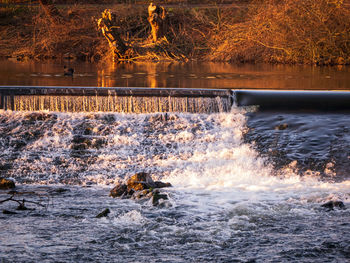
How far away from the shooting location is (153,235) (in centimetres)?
548

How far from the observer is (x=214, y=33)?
17000 millimetres

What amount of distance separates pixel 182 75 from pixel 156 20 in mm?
4587

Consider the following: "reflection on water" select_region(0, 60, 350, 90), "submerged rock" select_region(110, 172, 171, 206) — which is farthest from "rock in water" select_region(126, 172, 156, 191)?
"reflection on water" select_region(0, 60, 350, 90)

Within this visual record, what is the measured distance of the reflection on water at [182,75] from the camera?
1086 centimetres

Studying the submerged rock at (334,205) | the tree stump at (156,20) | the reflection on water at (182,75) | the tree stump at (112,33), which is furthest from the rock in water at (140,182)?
the tree stump at (156,20)

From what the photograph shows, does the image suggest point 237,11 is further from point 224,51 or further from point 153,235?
point 153,235

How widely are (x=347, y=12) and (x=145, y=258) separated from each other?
11217 mm

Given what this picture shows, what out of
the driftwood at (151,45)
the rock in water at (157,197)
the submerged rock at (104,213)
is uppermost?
the driftwood at (151,45)

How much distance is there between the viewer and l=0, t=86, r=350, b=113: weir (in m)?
9.52

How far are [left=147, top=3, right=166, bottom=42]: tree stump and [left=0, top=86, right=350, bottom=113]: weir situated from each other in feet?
24.3

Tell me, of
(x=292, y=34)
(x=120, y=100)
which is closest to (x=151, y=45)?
(x=292, y=34)

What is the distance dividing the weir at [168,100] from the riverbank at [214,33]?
5517mm

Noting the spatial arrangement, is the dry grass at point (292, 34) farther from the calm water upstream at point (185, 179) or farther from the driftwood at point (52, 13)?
the driftwood at point (52, 13)

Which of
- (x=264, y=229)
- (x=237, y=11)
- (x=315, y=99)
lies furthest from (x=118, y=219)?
(x=237, y=11)
